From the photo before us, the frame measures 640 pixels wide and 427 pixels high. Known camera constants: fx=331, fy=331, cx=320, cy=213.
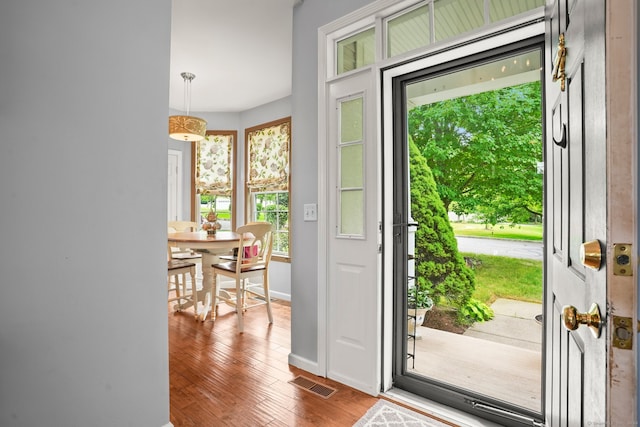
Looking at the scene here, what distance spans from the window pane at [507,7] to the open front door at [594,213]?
797 millimetres

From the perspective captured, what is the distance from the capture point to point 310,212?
2.36m

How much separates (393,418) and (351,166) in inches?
58.7

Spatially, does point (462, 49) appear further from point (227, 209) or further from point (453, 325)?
point (227, 209)

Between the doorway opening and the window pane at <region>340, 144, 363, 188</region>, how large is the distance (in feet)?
0.78

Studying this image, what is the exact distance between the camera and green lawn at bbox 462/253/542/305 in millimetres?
2666

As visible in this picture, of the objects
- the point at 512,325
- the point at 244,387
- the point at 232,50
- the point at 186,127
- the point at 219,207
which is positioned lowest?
the point at 244,387

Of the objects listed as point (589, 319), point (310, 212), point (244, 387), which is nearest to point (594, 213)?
point (589, 319)

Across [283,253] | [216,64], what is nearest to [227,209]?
[283,253]

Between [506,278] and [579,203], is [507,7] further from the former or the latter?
[506,278]

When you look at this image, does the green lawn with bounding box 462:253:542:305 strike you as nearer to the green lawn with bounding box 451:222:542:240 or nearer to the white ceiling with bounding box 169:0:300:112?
the green lawn with bounding box 451:222:542:240

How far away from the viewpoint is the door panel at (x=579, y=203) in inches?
23.5

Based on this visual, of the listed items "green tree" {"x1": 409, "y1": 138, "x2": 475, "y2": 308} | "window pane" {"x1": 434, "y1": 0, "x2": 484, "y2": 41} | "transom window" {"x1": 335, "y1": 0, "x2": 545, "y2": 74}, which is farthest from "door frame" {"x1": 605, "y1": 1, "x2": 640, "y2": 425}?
"green tree" {"x1": 409, "y1": 138, "x2": 475, "y2": 308}

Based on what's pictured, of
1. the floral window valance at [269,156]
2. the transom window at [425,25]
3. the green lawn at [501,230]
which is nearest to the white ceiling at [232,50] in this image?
the floral window valance at [269,156]

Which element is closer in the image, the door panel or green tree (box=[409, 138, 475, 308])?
the door panel
